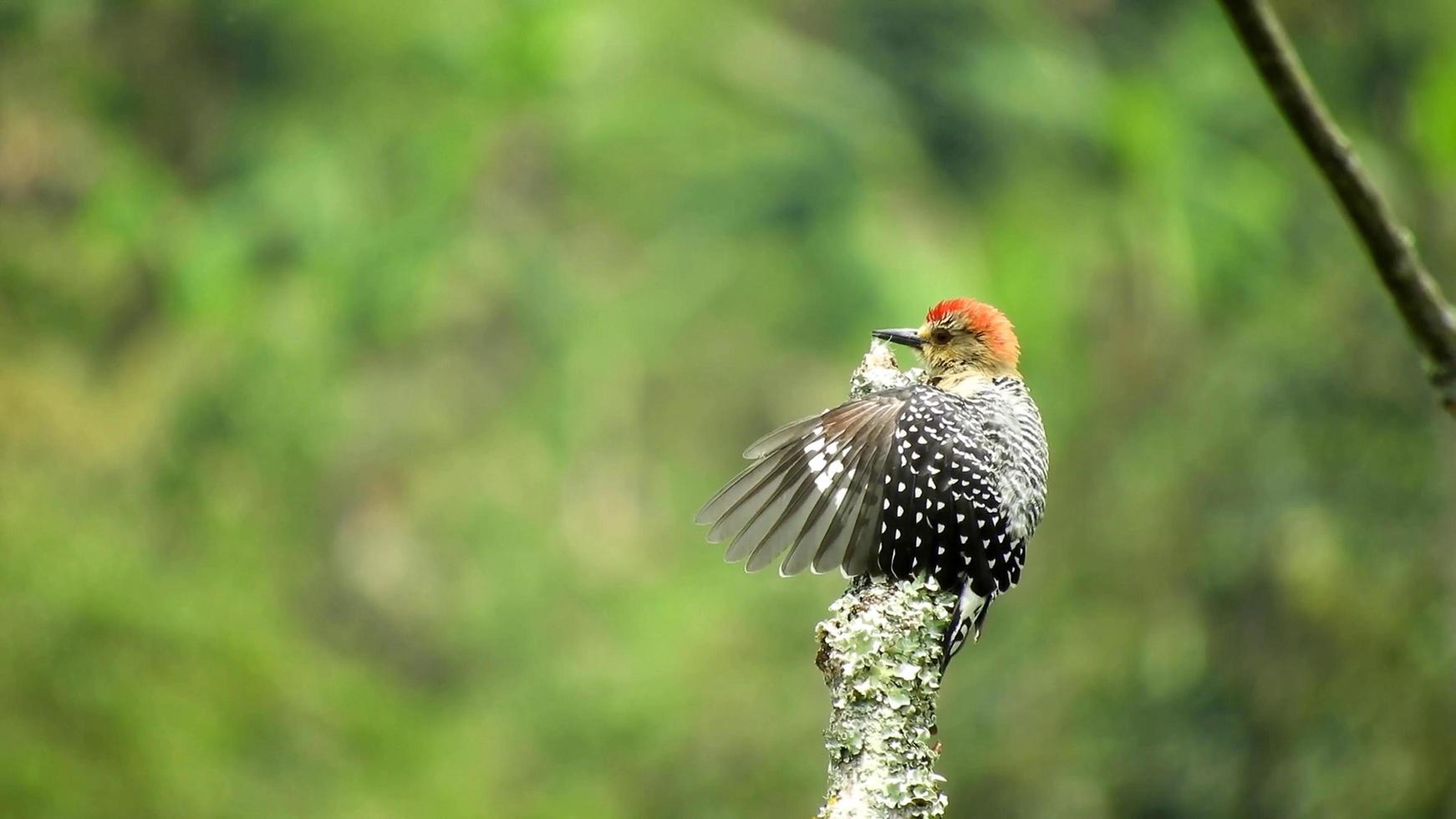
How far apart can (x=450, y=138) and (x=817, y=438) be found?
8.10 meters

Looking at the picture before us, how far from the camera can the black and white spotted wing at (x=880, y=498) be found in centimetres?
304

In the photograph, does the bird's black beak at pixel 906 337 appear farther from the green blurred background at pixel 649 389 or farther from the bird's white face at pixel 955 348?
the green blurred background at pixel 649 389

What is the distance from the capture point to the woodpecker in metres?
3.05

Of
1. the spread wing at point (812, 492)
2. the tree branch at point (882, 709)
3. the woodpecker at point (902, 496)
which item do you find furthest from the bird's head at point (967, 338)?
the tree branch at point (882, 709)

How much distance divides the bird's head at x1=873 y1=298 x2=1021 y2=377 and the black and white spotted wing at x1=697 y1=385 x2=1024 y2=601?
498 millimetres

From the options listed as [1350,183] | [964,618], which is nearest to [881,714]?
[964,618]

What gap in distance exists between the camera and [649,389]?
13.2 metres

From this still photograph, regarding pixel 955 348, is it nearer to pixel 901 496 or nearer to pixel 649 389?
pixel 901 496

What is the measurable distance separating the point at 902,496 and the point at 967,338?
0.97m

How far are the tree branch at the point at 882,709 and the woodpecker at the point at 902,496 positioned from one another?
30 centimetres

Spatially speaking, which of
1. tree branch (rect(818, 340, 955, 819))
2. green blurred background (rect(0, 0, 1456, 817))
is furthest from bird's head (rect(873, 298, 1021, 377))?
green blurred background (rect(0, 0, 1456, 817))

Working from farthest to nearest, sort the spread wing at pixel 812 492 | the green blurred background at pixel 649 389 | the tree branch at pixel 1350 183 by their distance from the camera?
the green blurred background at pixel 649 389 < the spread wing at pixel 812 492 < the tree branch at pixel 1350 183

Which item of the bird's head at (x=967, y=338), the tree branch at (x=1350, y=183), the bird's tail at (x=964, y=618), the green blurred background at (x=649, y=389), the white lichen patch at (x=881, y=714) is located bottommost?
the tree branch at (x=1350, y=183)

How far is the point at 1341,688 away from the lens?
662 centimetres
